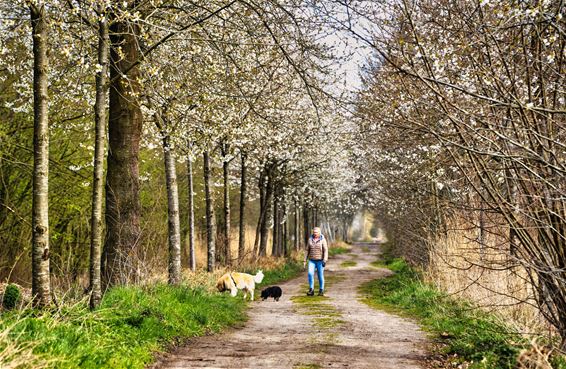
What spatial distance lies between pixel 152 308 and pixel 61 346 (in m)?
3.49

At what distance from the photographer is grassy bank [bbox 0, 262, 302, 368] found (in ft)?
17.4

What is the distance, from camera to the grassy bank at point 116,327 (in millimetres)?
5305

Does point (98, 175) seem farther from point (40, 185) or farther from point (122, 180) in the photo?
point (122, 180)

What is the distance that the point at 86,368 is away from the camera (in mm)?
5535

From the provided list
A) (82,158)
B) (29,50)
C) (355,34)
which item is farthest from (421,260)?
(355,34)

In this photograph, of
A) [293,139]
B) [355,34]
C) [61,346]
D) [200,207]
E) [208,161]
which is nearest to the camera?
[61,346]

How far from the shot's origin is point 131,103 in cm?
1031

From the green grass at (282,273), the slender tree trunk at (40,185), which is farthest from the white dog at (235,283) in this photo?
the slender tree trunk at (40,185)

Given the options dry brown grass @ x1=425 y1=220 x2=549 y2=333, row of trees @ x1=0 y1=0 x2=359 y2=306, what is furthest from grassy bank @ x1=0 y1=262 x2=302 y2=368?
dry brown grass @ x1=425 y1=220 x2=549 y2=333

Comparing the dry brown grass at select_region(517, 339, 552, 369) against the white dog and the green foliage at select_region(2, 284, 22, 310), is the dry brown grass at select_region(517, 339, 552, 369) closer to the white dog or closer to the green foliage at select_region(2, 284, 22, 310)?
the green foliage at select_region(2, 284, 22, 310)

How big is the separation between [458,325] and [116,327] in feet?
19.3

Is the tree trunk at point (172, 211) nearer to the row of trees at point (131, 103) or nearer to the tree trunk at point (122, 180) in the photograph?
the row of trees at point (131, 103)

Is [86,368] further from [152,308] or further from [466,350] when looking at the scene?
[466,350]

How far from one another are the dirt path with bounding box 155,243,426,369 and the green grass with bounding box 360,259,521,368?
1.50ft
